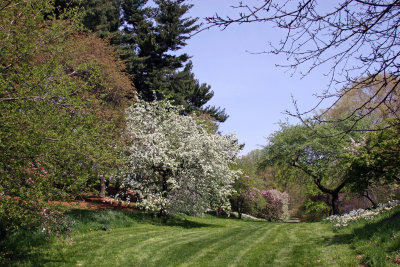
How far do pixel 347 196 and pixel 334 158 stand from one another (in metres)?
6.44

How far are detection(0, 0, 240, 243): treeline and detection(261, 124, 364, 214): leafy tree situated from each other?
4.35m

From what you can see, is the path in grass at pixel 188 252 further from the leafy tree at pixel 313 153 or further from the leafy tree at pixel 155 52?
the leafy tree at pixel 155 52

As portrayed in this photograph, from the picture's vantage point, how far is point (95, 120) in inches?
372

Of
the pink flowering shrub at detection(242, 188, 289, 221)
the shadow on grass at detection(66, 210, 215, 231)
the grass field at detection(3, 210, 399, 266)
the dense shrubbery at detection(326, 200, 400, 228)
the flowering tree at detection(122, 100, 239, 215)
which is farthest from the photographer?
the pink flowering shrub at detection(242, 188, 289, 221)

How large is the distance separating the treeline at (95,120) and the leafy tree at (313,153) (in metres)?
4.35

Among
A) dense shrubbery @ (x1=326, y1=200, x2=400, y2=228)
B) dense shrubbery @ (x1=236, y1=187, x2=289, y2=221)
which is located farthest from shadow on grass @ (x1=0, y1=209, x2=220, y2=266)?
dense shrubbery @ (x1=236, y1=187, x2=289, y2=221)

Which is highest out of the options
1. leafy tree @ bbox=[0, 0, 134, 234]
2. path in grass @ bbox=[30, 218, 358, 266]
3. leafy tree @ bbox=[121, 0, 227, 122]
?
leafy tree @ bbox=[121, 0, 227, 122]

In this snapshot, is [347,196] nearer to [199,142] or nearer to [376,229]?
[199,142]

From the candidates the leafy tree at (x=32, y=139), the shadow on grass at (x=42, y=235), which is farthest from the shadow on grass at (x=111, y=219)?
the leafy tree at (x=32, y=139)

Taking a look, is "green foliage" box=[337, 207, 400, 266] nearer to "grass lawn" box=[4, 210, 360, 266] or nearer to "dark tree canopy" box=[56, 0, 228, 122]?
"grass lawn" box=[4, 210, 360, 266]

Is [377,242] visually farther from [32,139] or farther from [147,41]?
[147,41]

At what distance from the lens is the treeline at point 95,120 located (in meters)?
6.08

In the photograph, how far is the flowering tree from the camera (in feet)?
46.4

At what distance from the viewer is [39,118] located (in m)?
6.41
